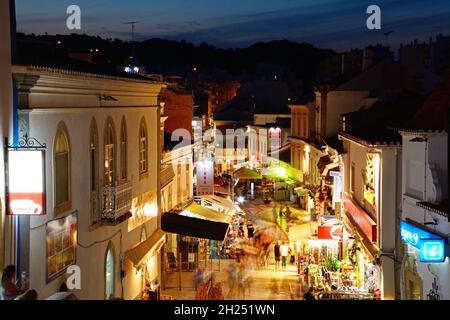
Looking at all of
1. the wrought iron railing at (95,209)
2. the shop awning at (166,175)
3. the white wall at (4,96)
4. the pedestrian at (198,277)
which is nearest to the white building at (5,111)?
the white wall at (4,96)

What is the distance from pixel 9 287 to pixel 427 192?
1065cm

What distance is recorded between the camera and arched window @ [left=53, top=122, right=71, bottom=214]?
673 inches

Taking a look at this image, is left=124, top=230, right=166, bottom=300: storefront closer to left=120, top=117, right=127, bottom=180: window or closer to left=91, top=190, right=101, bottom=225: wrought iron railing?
left=120, top=117, right=127, bottom=180: window

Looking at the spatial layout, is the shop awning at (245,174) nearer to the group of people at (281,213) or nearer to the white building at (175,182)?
the group of people at (281,213)

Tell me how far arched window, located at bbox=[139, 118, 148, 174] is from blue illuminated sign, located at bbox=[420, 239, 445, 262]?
11875 mm

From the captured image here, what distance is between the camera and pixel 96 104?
20.3m

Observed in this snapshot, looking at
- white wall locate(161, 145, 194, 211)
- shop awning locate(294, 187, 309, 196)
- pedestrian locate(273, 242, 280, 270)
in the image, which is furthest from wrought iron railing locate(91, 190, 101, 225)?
shop awning locate(294, 187, 309, 196)

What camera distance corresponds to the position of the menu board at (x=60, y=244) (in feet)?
54.6

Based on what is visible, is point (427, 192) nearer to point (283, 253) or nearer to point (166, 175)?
point (283, 253)

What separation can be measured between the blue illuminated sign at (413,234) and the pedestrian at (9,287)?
9.37 metres

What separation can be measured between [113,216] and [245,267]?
1309 cm

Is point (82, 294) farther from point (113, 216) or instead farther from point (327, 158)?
point (327, 158)

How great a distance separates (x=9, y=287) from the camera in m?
12.9
